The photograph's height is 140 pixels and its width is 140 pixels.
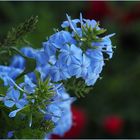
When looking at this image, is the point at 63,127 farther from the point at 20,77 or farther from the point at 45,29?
the point at 45,29

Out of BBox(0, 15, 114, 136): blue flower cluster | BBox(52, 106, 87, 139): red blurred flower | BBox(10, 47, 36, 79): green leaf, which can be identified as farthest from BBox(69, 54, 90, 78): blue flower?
BBox(52, 106, 87, 139): red blurred flower

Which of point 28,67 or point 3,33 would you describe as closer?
point 28,67

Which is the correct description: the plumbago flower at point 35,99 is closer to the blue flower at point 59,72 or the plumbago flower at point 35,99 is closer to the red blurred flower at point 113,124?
the blue flower at point 59,72

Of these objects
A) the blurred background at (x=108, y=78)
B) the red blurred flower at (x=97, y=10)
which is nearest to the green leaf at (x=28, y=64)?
the blurred background at (x=108, y=78)

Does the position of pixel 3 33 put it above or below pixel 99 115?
above

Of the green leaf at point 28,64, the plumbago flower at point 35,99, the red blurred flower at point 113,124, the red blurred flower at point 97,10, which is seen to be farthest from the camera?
the red blurred flower at point 97,10

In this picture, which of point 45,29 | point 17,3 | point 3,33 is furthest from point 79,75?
point 17,3

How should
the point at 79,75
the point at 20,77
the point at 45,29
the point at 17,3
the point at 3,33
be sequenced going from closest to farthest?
the point at 79,75
the point at 20,77
the point at 45,29
the point at 3,33
the point at 17,3
